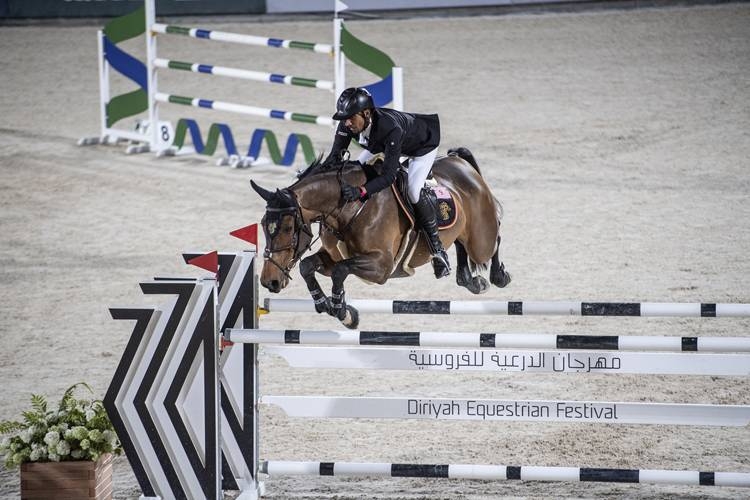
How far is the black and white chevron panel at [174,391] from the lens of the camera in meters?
4.95

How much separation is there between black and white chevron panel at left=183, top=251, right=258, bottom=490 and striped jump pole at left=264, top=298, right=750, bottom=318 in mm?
132

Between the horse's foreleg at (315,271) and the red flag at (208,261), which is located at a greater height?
the red flag at (208,261)

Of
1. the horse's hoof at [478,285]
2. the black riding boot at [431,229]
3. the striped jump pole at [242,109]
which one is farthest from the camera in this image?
the striped jump pole at [242,109]

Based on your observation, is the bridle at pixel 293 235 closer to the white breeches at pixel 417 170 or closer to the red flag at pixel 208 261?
the red flag at pixel 208 261

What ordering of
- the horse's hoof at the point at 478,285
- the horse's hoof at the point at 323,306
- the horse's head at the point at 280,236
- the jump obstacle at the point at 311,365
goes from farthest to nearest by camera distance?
the horse's hoof at the point at 478,285 → the horse's hoof at the point at 323,306 → the horse's head at the point at 280,236 → the jump obstacle at the point at 311,365

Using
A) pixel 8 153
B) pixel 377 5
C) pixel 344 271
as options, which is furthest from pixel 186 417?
pixel 377 5

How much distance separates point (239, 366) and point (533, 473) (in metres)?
1.40

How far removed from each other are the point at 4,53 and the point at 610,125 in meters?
9.65

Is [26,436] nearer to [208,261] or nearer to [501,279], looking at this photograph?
[208,261]

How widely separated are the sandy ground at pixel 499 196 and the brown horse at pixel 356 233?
1012 mm

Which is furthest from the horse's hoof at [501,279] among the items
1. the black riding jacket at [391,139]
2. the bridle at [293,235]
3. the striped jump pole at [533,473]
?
the striped jump pole at [533,473]

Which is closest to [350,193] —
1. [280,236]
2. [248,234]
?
[280,236]

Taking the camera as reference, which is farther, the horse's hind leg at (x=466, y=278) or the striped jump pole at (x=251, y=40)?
the striped jump pole at (x=251, y=40)

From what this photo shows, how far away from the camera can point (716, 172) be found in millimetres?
12117
